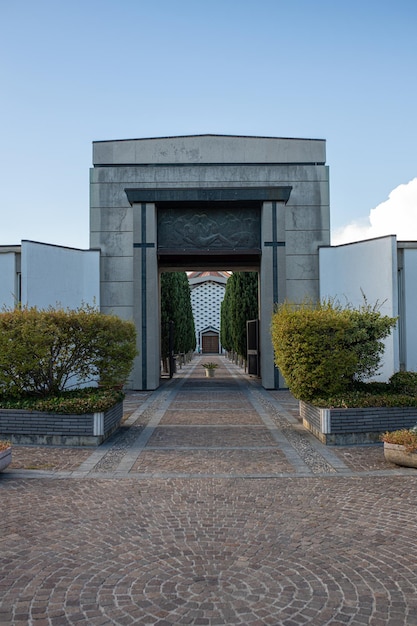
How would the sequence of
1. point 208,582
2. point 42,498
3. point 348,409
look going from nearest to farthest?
1. point 208,582
2. point 42,498
3. point 348,409

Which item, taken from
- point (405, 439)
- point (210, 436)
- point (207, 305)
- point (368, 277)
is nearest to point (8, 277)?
point (210, 436)

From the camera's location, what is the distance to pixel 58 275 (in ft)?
58.4

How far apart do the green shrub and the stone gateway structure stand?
7.87 meters

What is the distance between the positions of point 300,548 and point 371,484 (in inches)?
98.0

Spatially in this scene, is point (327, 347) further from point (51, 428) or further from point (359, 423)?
point (51, 428)

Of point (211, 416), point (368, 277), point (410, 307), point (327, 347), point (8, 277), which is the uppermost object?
point (8, 277)

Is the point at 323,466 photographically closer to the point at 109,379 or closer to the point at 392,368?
the point at 109,379

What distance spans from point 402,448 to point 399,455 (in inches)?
4.7

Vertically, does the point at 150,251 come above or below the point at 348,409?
above

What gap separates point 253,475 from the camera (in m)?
7.16

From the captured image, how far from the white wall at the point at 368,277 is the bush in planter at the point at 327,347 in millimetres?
5759

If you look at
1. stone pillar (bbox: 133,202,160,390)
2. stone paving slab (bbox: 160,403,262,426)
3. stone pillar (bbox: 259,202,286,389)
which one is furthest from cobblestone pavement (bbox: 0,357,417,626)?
stone pillar (bbox: 259,202,286,389)

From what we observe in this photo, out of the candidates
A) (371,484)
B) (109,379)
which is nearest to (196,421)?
(109,379)

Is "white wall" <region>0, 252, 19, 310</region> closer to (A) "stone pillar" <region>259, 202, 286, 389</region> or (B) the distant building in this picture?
(A) "stone pillar" <region>259, 202, 286, 389</region>
